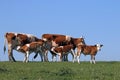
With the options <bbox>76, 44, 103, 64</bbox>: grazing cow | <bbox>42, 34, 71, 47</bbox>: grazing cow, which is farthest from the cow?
<bbox>76, 44, 103, 64</bbox>: grazing cow

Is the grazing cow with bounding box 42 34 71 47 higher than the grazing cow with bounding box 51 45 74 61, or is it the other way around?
the grazing cow with bounding box 42 34 71 47

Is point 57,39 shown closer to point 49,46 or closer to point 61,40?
point 61,40

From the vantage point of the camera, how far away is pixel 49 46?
35.5 meters

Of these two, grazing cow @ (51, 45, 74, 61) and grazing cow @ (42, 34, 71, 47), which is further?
grazing cow @ (42, 34, 71, 47)

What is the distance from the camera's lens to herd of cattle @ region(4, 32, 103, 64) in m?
32.0

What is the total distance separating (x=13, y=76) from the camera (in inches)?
721

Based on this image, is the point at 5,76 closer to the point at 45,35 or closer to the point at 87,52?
the point at 87,52

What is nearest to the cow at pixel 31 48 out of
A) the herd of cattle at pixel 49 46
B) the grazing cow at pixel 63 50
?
the herd of cattle at pixel 49 46

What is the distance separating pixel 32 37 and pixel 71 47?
3.64 m

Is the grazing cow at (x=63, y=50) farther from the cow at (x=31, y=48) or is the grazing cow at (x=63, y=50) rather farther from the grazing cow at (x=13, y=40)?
the grazing cow at (x=13, y=40)

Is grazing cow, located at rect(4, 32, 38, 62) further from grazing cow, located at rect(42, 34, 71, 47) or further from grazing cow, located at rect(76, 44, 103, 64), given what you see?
grazing cow, located at rect(76, 44, 103, 64)

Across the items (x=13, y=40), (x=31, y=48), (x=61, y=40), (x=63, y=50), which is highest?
(x=13, y=40)

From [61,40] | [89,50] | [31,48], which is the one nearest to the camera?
[89,50]

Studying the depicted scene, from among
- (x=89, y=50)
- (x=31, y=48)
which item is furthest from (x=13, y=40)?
(x=89, y=50)
